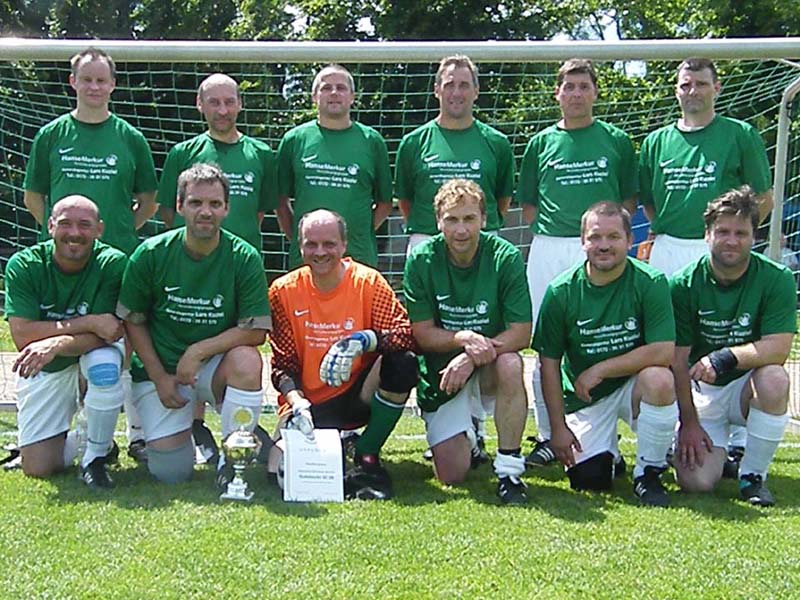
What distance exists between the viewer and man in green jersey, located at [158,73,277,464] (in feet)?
16.4

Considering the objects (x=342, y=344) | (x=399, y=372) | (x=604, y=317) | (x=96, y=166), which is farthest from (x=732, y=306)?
(x=96, y=166)

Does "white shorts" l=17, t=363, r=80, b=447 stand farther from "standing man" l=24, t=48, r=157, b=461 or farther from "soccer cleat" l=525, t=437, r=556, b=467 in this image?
"soccer cleat" l=525, t=437, r=556, b=467

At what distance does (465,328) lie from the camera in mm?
4344

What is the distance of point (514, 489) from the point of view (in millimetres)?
4055

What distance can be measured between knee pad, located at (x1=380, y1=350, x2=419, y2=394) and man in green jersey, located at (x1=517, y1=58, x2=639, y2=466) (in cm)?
89

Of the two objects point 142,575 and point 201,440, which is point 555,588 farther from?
point 201,440

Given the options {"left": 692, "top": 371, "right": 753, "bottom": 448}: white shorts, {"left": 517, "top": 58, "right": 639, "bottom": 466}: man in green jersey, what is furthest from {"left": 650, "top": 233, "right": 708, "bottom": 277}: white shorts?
{"left": 692, "top": 371, "right": 753, "bottom": 448}: white shorts

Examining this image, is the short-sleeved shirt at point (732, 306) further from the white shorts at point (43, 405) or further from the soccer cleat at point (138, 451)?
the white shorts at point (43, 405)

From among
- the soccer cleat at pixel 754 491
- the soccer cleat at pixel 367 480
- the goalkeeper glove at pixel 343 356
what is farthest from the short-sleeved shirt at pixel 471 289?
the soccer cleat at pixel 754 491

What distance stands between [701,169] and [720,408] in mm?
1211

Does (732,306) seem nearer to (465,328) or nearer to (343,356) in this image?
(465,328)

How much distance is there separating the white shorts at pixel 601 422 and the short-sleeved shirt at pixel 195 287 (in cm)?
147

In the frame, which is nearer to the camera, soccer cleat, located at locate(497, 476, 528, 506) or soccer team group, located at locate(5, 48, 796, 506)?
soccer cleat, located at locate(497, 476, 528, 506)

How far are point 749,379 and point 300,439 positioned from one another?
198 cm
